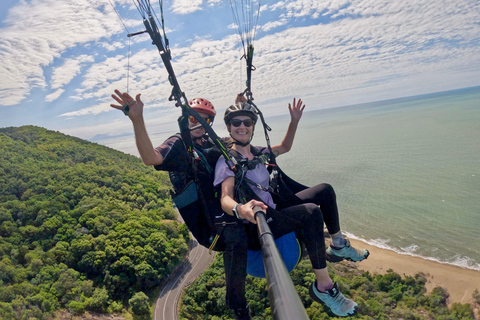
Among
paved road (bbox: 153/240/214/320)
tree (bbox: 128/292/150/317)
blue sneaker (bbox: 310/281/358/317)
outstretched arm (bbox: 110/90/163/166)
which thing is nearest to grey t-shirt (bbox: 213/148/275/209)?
outstretched arm (bbox: 110/90/163/166)

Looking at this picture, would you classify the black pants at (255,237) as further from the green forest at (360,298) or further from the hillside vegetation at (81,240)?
the hillside vegetation at (81,240)

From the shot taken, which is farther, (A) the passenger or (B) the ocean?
(B) the ocean

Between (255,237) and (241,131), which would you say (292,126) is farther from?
(255,237)

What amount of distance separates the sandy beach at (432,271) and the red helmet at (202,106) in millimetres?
24279

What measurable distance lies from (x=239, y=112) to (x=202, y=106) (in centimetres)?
66

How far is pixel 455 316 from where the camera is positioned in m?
17.9

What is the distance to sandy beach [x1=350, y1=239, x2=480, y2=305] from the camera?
65.5 ft

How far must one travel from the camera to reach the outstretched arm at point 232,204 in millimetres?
2146

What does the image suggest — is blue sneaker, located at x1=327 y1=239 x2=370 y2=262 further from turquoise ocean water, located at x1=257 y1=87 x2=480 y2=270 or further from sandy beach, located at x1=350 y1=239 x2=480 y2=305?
turquoise ocean water, located at x1=257 y1=87 x2=480 y2=270

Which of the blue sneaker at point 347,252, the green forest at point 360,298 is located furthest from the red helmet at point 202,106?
the green forest at point 360,298

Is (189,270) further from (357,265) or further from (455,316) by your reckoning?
(455,316)

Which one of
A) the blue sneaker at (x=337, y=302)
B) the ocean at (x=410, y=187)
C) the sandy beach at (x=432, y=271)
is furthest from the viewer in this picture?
the ocean at (x=410, y=187)

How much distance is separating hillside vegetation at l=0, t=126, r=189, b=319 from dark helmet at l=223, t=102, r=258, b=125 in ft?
74.6

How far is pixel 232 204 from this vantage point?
2564 millimetres
